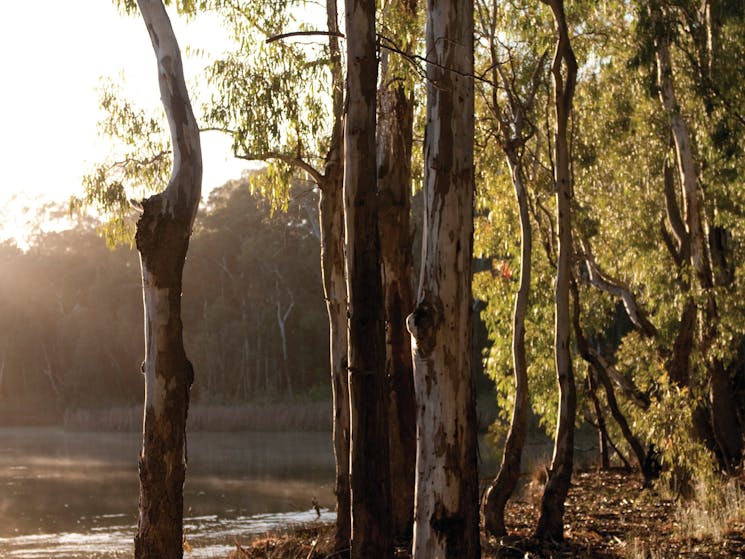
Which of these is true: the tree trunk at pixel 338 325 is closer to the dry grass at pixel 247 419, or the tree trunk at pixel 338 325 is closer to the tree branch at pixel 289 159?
the tree branch at pixel 289 159

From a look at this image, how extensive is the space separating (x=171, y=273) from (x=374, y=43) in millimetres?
1938

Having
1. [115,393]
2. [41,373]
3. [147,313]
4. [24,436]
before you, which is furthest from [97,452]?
[147,313]

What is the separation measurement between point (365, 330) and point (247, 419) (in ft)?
78.9

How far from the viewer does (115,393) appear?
1503 inches

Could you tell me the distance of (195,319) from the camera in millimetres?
39250

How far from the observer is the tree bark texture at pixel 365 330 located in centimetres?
577

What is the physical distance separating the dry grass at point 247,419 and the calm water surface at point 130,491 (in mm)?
683

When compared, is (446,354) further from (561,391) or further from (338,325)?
(561,391)

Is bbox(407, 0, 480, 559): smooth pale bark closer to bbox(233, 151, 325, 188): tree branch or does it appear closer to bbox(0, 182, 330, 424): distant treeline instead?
bbox(233, 151, 325, 188): tree branch

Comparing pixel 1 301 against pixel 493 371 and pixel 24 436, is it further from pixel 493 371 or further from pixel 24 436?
pixel 493 371

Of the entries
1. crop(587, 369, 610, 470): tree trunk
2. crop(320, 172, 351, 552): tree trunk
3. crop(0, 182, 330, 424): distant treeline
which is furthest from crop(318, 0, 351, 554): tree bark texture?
crop(0, 182, 330, 424): distant treeline

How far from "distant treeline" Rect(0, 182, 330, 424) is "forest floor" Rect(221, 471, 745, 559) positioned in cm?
2409

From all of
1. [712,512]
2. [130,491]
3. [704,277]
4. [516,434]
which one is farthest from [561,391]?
[130,491]

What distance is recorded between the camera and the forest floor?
7602 millimetres
